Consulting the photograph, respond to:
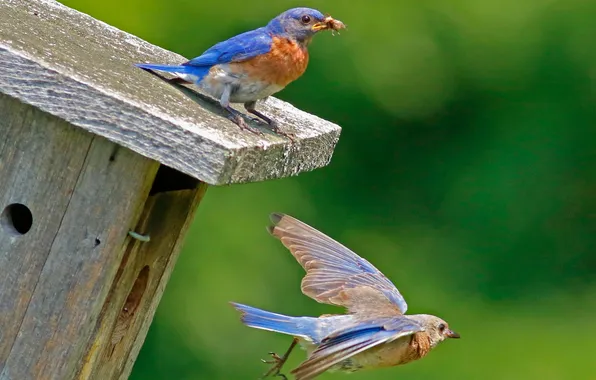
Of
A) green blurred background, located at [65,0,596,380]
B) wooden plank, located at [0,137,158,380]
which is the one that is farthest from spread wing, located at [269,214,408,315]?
green blurred background, located at [65,0,596,380]

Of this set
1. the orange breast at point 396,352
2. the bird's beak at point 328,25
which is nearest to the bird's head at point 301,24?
the bird's beak at point 328,25

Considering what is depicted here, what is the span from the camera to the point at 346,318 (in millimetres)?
3783

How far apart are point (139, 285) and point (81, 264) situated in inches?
13.7

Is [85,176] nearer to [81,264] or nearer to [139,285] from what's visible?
[81,264]

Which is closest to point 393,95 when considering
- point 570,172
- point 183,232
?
point 570,172

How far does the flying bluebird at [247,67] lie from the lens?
11.7 ft

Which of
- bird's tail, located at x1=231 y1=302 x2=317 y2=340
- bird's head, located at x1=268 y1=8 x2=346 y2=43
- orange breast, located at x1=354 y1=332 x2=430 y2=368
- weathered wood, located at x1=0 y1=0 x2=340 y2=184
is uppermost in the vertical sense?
bird's head, located at x1=268 y1=8 x2=346 y2=43

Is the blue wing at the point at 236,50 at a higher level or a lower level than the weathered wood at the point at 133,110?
higher

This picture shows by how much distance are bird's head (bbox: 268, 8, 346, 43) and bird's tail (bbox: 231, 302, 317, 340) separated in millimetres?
797

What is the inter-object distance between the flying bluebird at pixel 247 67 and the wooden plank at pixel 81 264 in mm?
418

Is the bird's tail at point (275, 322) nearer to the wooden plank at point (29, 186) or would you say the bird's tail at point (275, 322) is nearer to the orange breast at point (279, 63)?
A: the wooden plank at point (29, 186)

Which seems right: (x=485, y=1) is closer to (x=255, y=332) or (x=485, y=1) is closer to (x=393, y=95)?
(x=393, y=95)

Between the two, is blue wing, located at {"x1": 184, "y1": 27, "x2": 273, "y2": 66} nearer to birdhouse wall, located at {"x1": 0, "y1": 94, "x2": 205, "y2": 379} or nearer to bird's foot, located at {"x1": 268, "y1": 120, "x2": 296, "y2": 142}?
bird's foot, located at {"x1": 268, "y1": 120, "x2": 296, "y2": 142}

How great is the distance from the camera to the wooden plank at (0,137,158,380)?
317 centimetres
